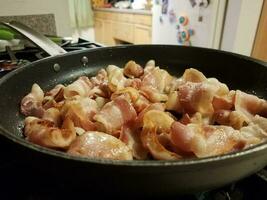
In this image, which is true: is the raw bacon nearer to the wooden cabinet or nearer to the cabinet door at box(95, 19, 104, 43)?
the wooden cabinet

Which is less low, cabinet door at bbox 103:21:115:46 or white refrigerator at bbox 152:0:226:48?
white refrigerator at bbox 152:0:226:48

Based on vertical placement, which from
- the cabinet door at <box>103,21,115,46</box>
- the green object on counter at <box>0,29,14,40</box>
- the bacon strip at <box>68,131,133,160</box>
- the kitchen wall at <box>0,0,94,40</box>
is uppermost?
the kitchen wall at <box>0,0,94,40</box>

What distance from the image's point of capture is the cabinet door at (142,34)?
288 cm

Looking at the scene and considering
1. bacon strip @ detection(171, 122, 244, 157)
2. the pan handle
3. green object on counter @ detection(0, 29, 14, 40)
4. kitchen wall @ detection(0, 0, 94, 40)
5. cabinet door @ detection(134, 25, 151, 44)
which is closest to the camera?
bacon strip @ detection(171, 122, 244, 157)

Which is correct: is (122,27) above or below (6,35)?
below

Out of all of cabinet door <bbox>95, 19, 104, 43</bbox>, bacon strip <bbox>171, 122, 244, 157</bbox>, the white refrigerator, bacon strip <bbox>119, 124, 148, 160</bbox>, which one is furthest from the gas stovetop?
cabinet door <bbox>95, 19, 104, 43</bbox>

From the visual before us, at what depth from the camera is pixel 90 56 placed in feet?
2.82

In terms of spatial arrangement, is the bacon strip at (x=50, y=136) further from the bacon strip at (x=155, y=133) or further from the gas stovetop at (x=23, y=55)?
the gas stovetop at (x=23, y=55)

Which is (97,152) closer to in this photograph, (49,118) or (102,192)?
(102,192)

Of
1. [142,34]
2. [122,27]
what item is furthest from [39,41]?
[122,27]

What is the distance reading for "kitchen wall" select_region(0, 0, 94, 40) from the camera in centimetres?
117

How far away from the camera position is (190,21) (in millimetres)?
1986

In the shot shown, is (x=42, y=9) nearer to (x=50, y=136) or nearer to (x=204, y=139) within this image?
(x=50, y=136)

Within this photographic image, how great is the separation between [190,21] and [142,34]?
1.05 metres
